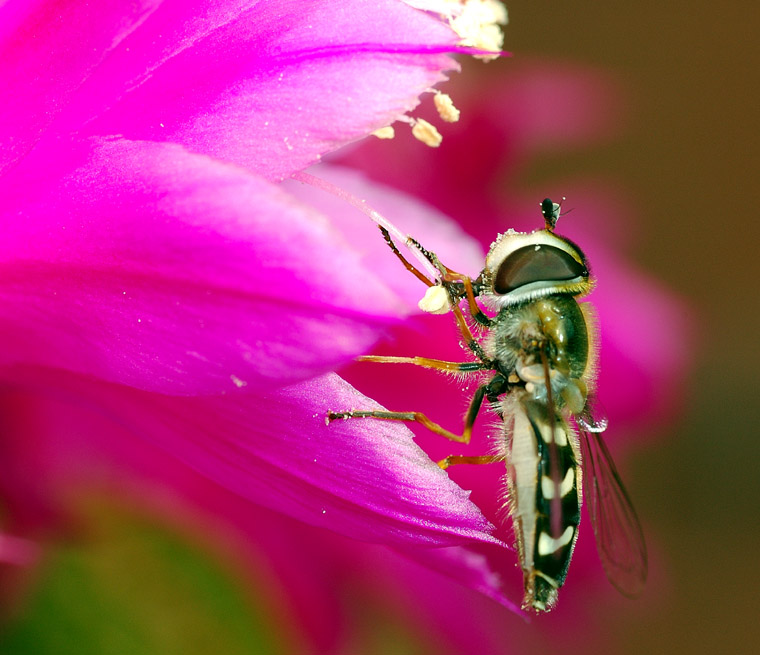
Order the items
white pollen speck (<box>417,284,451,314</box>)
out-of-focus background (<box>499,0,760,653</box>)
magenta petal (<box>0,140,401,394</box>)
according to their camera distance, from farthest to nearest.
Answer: out-of-focus background (<box>499,0,760,653</box>) < white pollen speck (<box>417,284,451,314</box>) < magenta petal (<box>0,140,401,394</box>)

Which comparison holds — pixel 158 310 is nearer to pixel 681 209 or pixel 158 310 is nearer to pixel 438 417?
pixel 438 417

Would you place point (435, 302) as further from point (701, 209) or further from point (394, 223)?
point (701, 209)

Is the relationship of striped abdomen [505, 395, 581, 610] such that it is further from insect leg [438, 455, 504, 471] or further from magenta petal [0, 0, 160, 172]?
magenta petal [0, 0, 160, 172]

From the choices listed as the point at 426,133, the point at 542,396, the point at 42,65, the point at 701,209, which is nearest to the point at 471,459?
the point at 542,396

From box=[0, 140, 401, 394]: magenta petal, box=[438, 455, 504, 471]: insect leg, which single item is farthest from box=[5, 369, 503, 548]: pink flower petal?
box=[438, 455, 504, 471]: insect leg

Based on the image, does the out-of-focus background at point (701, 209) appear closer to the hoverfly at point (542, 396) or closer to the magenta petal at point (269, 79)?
the hoverfly at point (542, 396)

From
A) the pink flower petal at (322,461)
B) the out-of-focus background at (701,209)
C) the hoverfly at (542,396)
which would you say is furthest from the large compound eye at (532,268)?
the out-of-focus background at (701,209)

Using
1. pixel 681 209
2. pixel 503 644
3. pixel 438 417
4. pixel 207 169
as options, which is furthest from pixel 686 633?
pixel 207 169
